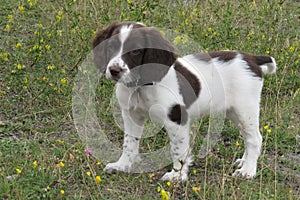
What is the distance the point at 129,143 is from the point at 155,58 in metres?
0.90

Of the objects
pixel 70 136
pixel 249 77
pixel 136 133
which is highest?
pixel 249 77

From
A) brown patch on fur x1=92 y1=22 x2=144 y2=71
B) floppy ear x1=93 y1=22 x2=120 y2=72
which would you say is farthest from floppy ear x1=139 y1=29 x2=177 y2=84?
floppy ear x1=93 y1=22 x2=120 y2=72

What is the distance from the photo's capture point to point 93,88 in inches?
229

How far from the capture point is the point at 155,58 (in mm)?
4027

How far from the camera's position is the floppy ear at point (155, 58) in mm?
4027

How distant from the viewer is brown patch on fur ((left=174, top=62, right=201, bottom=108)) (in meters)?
4.26

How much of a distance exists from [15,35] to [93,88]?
1756mm

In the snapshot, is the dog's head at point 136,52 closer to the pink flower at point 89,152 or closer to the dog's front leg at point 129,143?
the dog's front leg at point 129,143

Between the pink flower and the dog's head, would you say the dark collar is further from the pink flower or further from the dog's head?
the pink flower

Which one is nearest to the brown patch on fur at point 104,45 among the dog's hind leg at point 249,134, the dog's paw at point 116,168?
the dog's paw at point 116,168

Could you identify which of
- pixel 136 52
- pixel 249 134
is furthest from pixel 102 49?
pixel 249 134

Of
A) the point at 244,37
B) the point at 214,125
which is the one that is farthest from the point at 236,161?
the point at 244,37

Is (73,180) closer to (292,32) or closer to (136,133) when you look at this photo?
(136,133)

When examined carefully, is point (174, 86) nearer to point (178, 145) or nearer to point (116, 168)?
point (178, 145)
